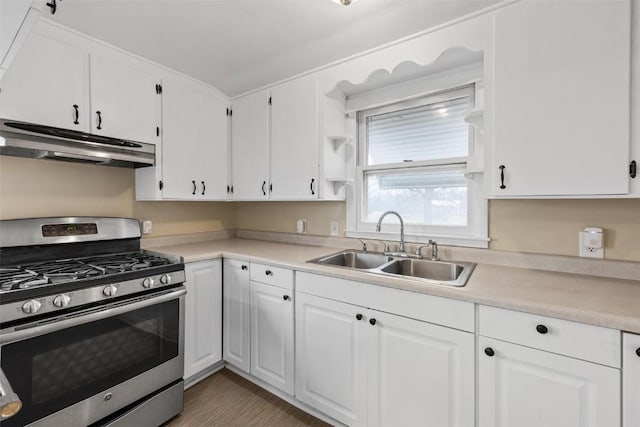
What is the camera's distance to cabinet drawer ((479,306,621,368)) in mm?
1016

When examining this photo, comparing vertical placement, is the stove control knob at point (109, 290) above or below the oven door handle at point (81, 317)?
above

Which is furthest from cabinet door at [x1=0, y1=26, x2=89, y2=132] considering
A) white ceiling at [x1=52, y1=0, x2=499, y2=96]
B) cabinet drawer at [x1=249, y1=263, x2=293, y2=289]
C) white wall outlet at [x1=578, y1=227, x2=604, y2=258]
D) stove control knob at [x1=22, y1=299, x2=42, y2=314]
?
white wall outlet at [x1=578, y1=227, x2=604, y2=258]

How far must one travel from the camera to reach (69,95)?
5.76 feet

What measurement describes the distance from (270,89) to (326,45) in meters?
0.71

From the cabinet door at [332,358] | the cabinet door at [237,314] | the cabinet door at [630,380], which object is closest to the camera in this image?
the cabinet door at [630,380]

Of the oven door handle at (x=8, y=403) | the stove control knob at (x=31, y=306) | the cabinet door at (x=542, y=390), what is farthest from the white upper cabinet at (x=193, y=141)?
the cabinet door at (x=542, y=390)

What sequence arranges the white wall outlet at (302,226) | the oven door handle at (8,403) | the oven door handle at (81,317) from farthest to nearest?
the white wall outlet at (302,226) → the oven door handle at (81,317) → the oven door handle at (8,403)

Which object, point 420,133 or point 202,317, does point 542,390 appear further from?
point 202,317

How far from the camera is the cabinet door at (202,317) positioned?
79.7 inches

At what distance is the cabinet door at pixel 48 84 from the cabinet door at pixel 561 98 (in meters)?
2.36

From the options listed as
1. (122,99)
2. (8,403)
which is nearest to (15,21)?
(8,403)

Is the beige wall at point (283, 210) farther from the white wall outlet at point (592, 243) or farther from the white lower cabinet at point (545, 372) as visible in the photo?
the white lower cabinet at point (545, 372)

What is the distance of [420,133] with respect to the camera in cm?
215

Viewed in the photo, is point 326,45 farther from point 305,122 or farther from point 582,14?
point 582,14
